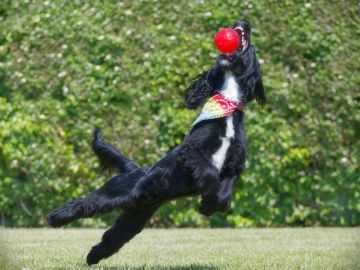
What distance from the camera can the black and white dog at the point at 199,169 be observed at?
4875 millimetres

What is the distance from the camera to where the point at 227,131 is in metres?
4.96

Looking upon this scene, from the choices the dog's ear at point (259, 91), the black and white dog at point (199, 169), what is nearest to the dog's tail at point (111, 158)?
the black and white dog at point (199, 169)

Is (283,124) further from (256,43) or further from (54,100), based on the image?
(54,100)

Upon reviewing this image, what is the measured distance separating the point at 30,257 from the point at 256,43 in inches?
175

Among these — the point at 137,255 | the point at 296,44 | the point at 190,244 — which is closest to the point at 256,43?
the point at 296,44

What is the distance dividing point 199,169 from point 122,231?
2.38ft

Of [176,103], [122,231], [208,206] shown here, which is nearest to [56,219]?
[122,231]

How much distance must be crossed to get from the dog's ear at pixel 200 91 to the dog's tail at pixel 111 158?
56 centimetres

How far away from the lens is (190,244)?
23.8 ft

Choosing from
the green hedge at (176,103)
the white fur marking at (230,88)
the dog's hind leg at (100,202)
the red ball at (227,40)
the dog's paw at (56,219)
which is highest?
the red ball at (227,40)

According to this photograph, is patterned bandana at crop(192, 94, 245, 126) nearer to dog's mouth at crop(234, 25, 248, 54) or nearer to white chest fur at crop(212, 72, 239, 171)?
white chest fur at crop(212, 72, 239, 171)

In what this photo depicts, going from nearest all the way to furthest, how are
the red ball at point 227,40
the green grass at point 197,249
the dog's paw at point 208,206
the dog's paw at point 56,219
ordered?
1. the dog's paw at point 208,206
2. the red ball at point 227,40
3. the dog's paw at point 56,219
4. the green grass at point 197,249

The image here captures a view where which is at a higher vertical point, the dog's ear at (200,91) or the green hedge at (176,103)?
the dog's ear at (200,91)

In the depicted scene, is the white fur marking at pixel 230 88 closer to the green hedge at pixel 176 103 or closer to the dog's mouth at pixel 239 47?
the dog's mouth at pixel 239 47
